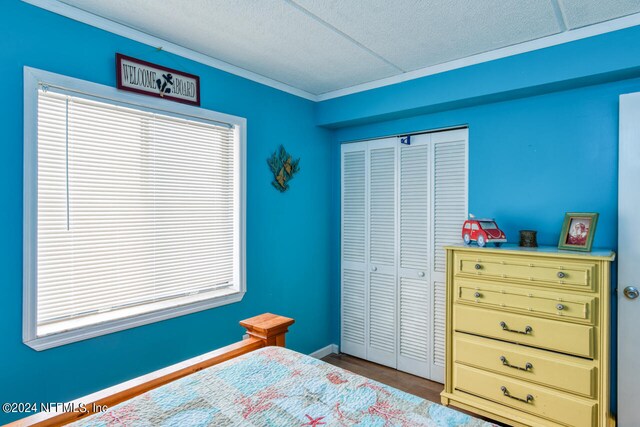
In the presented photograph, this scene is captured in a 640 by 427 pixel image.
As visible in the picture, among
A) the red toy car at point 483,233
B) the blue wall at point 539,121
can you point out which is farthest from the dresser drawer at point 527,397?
the blue wall at point 539,121

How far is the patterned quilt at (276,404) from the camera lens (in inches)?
49.4

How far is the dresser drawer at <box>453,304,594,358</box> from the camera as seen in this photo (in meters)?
2.04

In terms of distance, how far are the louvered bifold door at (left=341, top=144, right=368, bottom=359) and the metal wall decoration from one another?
61 cm

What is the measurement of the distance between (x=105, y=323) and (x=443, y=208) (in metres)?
2.47

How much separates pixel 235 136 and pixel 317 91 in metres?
0.99

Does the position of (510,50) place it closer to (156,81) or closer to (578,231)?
(578,231)

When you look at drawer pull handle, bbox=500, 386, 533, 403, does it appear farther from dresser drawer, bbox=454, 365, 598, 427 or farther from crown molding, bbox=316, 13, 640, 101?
crown molding, bbox=316, 13, 640, 101

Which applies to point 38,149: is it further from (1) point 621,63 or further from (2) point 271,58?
(1) point 621,63

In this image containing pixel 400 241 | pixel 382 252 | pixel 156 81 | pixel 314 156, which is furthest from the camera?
pixel 314 156

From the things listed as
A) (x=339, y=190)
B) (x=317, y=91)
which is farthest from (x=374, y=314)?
(x=317, y=91)

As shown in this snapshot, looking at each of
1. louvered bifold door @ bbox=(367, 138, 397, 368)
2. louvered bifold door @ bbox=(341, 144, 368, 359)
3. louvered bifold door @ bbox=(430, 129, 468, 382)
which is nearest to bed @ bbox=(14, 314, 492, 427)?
louvered bifold door @ bbox=(430, 129, 468, 382)

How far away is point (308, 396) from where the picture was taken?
1.42 meters

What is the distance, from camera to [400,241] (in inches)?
129

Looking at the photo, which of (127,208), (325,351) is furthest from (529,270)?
(127,208)
